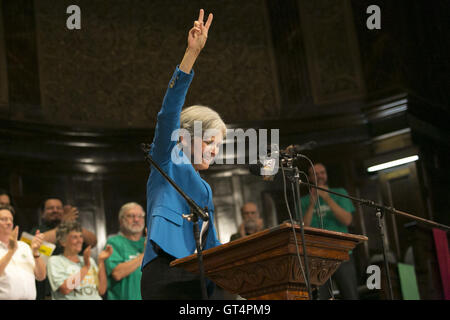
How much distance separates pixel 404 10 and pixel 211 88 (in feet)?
8.74

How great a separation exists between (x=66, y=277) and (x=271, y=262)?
322 cm

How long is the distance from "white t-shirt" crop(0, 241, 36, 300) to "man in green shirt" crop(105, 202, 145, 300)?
0.69m

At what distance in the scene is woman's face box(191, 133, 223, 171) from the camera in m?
2.73

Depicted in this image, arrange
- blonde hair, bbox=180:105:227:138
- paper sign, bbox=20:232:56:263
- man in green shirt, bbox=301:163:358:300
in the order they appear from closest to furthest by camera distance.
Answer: blonde hair, bbox=180:105:227:138 → paper sign, bbox=20:232:56:263 → man in green shirt, bbox=301:163:358:300

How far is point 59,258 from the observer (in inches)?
213

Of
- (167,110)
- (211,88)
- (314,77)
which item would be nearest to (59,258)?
(167,110)

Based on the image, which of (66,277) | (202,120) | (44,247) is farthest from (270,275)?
(44,247)

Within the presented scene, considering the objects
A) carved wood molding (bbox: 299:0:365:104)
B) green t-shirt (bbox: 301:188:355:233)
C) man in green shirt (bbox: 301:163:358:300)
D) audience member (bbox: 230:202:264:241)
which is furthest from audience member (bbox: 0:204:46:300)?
carved wood molding (bbox: 299:0:365:104)

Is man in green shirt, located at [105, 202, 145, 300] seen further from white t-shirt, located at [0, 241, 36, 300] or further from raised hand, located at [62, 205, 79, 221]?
raised hand, located at [62, 205, 79, 221]

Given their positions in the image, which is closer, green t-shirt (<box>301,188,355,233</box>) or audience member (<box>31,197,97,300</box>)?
audience member (<box>31,197,97,300</box>)

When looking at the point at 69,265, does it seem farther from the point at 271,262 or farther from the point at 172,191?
the point at 271,262

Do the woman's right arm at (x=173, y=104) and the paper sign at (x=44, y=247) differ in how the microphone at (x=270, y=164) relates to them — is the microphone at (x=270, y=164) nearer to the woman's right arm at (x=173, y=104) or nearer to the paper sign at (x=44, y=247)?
the woman's right arm at (x=173, y=104)
